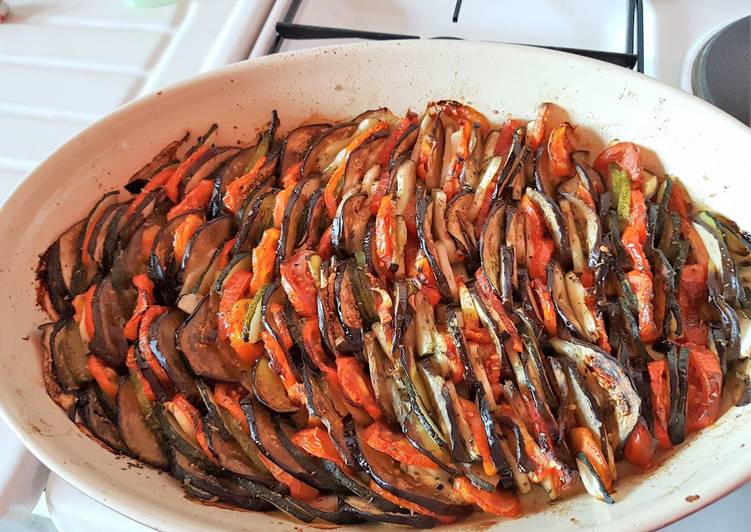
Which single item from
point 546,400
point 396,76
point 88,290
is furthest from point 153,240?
point 546,400

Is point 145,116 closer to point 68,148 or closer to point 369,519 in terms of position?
point 68,148

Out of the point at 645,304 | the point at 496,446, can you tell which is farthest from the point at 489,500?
the point at 645,304

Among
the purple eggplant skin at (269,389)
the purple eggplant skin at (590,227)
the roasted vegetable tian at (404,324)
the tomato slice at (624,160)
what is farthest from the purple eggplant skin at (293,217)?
the tomato slice at (624,160)

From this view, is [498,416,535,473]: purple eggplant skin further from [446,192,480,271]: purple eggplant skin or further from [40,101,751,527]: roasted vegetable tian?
[446,192,480,271]: purple eggplant skin

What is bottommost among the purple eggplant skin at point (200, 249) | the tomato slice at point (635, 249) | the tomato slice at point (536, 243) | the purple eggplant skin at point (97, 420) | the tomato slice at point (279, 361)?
the purple eggplant skin at point (97, 420)

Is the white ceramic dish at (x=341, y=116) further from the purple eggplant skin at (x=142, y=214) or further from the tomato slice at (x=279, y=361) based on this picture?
the tomato slice at (x=279, y=361)

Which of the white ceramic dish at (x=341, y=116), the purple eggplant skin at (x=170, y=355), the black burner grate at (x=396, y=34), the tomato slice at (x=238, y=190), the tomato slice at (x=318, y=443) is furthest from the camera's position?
the black burner grate at (x=396, y=34)

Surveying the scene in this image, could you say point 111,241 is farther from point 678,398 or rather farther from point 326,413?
point 678,398
